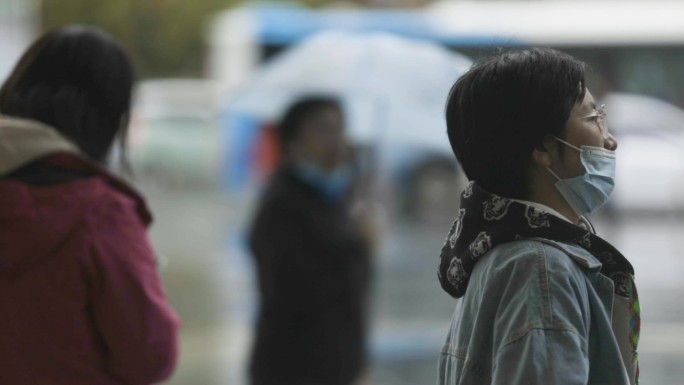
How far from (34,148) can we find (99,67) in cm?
30

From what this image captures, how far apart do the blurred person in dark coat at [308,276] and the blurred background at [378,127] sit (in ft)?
2.63

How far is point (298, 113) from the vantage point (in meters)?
4.70

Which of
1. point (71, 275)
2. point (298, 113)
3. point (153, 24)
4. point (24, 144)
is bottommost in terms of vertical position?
point (153, 24)

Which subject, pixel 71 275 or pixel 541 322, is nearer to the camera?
pixel 541 322

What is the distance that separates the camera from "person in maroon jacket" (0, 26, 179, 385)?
253 cm

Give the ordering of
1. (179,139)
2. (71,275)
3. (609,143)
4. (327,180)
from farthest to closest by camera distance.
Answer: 1. (179,139)
2. (327,180)
3. (71,275)
4. (609,143)

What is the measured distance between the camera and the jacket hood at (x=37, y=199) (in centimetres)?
254

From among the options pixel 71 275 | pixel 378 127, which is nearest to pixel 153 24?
pixel 378 127

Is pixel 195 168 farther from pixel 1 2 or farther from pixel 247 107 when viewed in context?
pixel 247 107

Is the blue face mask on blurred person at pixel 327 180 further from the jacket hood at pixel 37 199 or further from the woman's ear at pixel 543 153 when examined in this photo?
the woman's ear at pixel 543 153

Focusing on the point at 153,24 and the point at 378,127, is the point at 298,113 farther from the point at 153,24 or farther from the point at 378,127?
the point at 153,24

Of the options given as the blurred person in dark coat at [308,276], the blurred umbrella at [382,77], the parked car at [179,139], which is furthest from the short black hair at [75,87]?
the parked car at [179,139]

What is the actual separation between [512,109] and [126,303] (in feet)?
3.60

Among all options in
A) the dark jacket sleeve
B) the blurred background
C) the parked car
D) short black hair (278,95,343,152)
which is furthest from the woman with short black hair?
the parked car
